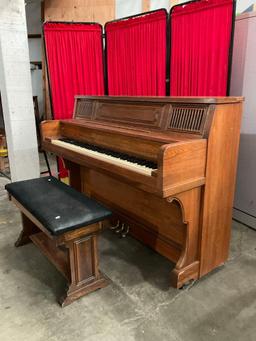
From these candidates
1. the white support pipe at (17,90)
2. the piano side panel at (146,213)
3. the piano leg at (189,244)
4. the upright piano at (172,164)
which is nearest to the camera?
the upright piano at (172,164)

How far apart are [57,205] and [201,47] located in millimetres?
1692

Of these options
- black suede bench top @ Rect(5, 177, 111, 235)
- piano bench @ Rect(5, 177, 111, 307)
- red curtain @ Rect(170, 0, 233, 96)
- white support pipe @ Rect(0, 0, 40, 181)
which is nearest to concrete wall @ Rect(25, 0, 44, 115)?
white support pipe @ Rect(0, 0, 40, 181)

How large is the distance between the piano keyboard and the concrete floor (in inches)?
31.5

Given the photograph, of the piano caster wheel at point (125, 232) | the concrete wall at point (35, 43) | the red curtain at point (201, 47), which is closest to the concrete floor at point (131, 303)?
the piano caster wheel at point (125, 232)

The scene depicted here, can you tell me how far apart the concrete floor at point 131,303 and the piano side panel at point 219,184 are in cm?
19

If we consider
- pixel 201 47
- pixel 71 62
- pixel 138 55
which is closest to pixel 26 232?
pixel 71 62

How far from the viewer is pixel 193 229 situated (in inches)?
71.2

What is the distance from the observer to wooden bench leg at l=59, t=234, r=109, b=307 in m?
1.75

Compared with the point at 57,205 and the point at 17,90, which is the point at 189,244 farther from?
the point at 17,90

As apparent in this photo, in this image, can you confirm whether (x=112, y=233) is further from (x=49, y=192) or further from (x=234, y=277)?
(x=234, y=277)

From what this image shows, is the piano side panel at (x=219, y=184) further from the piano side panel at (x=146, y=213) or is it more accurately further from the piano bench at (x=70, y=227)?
the piano bench at (x=70, y=227)

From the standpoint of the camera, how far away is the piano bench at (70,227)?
1.64 meters

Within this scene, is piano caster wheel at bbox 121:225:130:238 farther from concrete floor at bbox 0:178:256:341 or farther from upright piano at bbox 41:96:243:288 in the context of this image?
concrete floor at bbox 0:178:256:341

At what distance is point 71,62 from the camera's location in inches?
122
